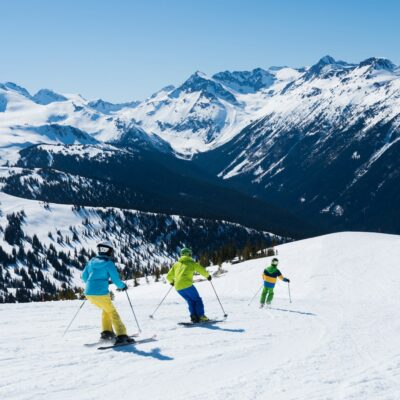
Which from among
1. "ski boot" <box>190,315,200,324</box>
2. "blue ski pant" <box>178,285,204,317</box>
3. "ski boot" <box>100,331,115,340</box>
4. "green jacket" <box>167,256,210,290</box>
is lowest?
"ski boot" <box>190,315,200,324</box>

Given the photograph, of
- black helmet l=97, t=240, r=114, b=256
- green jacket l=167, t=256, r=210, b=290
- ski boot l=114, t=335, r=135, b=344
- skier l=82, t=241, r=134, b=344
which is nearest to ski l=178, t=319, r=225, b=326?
green jacket l=167, t=256, r=210, b=290

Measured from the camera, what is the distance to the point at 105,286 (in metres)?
12.4

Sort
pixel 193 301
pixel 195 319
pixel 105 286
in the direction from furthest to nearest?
pixel 193 301 < pixel 195 319 < pixel 105 286

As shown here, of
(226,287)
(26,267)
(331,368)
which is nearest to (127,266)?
(26,267)

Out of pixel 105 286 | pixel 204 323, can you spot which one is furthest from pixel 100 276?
pixel 204 323

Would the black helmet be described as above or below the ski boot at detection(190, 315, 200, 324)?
above

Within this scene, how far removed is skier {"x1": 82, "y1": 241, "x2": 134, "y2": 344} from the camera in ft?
40.4

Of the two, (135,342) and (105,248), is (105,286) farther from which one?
(135,342)

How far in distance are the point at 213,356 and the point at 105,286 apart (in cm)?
335

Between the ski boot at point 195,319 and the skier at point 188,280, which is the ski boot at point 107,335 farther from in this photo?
the ski boot at point 195,319

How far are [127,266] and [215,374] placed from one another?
184496 mm

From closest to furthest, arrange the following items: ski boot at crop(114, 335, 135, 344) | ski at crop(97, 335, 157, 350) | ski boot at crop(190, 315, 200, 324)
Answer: ski at crop(97, 335, 157, 350) < ski boot at crop(114, 335, 135, 344) < ski boot at crop(190, 315, 200, 324)

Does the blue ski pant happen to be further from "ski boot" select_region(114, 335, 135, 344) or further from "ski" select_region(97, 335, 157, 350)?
"ski boot" select_region(114, 335, 135, 344)

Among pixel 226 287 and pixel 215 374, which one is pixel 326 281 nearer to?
pixel 226 287
